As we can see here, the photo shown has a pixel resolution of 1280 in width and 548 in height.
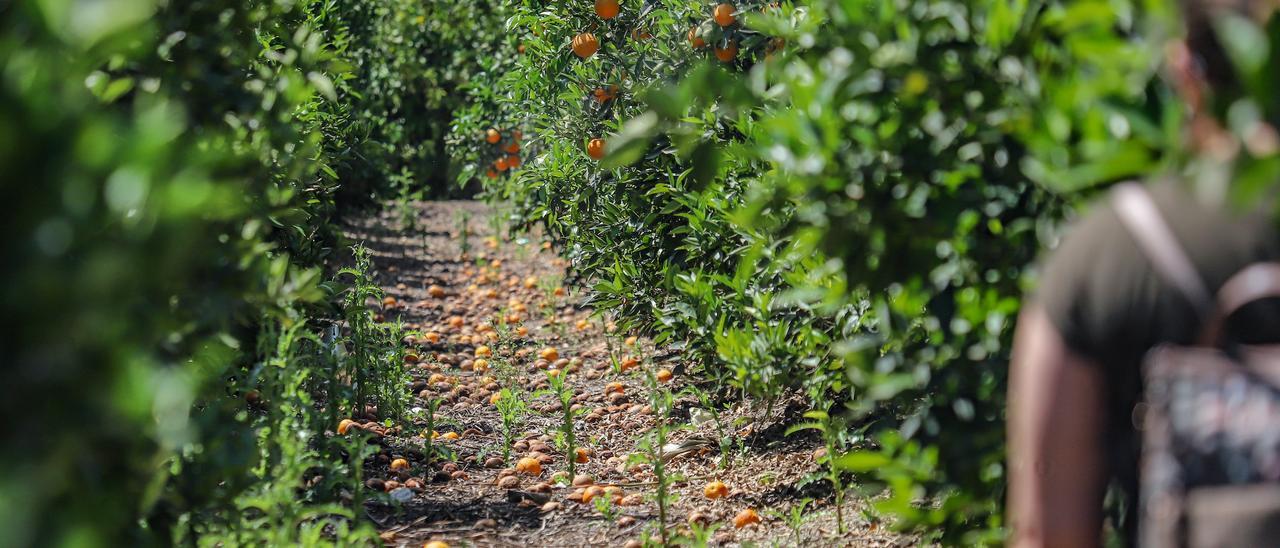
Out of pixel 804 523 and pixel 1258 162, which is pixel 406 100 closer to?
pixel 804 523

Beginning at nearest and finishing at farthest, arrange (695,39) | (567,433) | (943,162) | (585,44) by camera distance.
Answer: (943,162)
(567,433)
(695,39)
(585,44)

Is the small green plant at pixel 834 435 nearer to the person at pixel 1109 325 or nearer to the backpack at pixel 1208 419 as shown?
the person at pixel 1109 325

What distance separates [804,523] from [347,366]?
174 cm

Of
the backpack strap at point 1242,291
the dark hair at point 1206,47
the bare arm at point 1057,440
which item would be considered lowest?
the bare arm at point 1057,440

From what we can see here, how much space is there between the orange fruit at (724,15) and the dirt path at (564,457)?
3.95 feet

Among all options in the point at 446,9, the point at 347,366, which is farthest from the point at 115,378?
the point at 446,9

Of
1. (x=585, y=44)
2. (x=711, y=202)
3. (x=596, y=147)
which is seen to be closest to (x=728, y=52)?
A: (x=711, y=202)

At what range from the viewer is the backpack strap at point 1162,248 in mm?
1323

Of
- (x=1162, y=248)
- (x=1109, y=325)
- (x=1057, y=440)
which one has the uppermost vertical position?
(x=1162, y=248)

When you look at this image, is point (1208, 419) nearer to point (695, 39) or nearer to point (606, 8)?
point (695, 39)

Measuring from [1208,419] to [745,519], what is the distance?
6.74 feet

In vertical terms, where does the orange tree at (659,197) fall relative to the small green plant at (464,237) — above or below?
above

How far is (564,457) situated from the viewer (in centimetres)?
402

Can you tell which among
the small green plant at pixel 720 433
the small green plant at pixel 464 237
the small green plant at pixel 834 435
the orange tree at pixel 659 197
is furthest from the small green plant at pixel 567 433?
the small green plant at pixel 464 237
